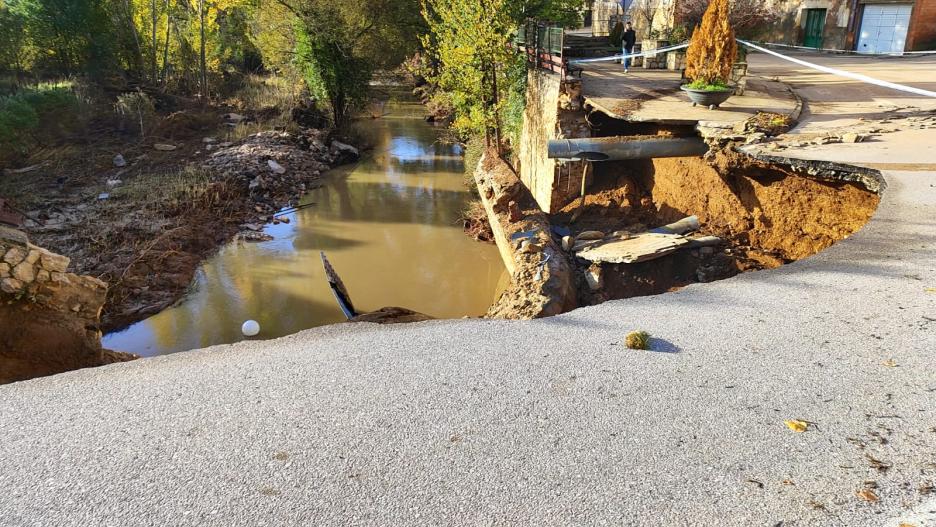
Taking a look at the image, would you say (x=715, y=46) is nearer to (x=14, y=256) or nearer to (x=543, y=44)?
(x=543, y=44)

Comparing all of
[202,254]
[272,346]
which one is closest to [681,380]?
[272,346]

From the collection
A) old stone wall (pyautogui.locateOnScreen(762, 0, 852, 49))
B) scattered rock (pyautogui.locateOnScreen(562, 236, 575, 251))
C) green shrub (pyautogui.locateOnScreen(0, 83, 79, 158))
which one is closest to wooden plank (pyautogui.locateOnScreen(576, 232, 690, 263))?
scattered rock (pyautogui.locateOnScreen(562, 236, 575, 251))

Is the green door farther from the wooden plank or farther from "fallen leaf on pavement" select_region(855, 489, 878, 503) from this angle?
"fallen leaf on pavement" select_region(855, 489, 878, 503)

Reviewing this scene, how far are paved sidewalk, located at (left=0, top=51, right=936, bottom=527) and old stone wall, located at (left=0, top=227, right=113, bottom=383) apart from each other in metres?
1.92

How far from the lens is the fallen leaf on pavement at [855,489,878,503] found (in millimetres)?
2916

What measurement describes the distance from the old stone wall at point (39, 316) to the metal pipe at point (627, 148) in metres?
7.06

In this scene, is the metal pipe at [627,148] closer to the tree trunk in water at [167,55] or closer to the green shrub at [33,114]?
the green shrub at [33,114]

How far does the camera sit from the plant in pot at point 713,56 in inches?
376

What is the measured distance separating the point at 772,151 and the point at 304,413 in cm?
696

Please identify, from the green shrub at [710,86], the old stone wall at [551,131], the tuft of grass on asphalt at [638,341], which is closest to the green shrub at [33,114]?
the old stone wall at [551,131]

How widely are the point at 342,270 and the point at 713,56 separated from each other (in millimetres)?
8351

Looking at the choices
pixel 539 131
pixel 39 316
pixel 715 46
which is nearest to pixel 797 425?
pixel 39 316

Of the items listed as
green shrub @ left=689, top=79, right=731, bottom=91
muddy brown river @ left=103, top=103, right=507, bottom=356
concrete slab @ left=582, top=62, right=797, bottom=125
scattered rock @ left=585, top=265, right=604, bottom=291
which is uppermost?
green shrub @ left=689, top=79, right=731, bottom=91

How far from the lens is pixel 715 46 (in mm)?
9578
